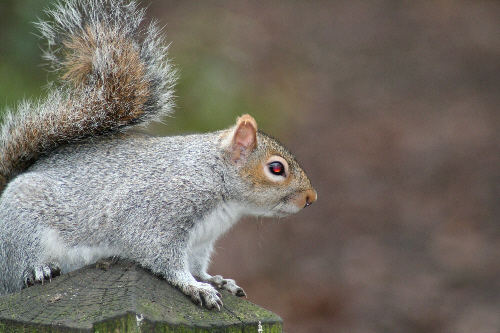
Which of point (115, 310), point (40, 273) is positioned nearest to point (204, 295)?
point (115, 310)

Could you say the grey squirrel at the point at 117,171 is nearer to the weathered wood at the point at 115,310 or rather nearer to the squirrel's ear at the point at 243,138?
the squirrel's ear at the point at 243,138

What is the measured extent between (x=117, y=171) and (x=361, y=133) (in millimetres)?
5138

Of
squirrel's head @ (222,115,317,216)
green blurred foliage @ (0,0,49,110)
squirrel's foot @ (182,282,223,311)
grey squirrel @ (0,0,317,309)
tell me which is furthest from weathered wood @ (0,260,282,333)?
green blurred foliage @ (0,0,49,110)

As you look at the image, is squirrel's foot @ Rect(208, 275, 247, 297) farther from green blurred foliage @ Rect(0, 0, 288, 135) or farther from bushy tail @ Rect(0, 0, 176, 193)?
green blurred foliage @ Rect(0, 0, 288, 135)

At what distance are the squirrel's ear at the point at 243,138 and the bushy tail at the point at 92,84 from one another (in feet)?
1.02

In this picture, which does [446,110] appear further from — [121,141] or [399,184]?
[121,141]

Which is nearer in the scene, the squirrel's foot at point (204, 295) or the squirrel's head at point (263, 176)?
the squirrel's foot at point (204, 295)

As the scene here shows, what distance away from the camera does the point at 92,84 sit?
100 inches

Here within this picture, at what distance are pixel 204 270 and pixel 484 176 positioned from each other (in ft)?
14.9

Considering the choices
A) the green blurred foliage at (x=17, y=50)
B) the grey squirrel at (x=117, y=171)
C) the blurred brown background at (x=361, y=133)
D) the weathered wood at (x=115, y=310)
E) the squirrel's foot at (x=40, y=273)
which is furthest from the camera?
the blurred brown background at (x=361, y=133)

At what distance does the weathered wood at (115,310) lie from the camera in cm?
147

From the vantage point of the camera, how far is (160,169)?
233 centimetres

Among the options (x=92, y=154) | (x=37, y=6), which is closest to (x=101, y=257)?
(x=92, y=154)

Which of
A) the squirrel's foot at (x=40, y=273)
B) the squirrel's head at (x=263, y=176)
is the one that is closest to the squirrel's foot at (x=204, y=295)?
the squirrel's foot at (x=40, y=273)
